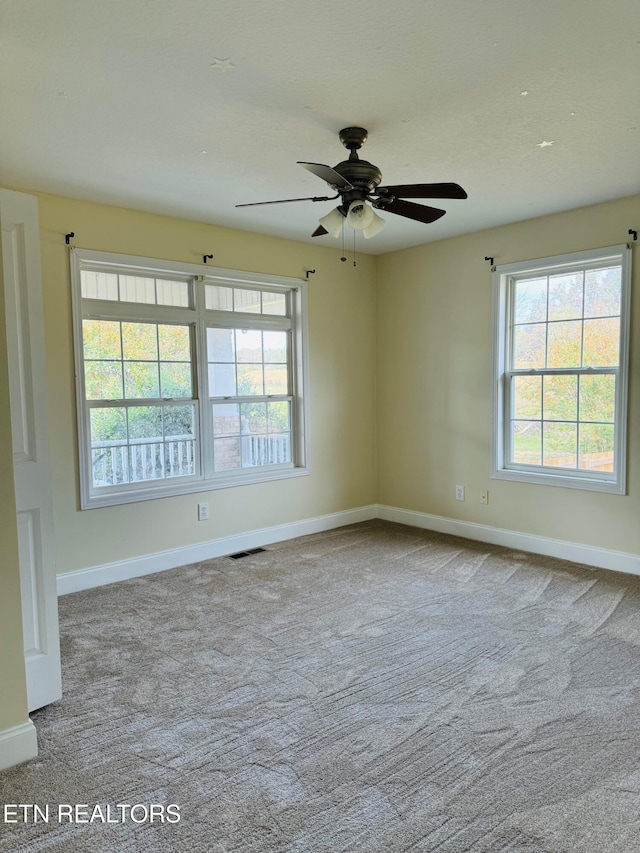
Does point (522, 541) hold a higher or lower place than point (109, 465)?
lower

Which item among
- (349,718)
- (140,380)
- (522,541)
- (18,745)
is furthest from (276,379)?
(18,745)

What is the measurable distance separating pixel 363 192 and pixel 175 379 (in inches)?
88.8

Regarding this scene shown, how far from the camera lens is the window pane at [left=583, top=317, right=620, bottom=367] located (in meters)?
4.04

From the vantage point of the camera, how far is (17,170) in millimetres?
3225

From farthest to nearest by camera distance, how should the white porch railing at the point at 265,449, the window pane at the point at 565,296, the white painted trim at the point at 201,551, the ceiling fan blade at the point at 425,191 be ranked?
the white porch railing at the point at 265,449, the window pane at the point at 565,296, the white painted trim at the point at 201,551, the ceiling fan blade at the point at 425,191

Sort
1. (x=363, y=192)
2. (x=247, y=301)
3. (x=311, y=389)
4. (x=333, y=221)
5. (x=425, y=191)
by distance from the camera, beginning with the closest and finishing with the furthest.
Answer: (x=425, y=191), (x=363, y=192), (x=333, y=221), (x=247, y=301), (x=311, y=389)

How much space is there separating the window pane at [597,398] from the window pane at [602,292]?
1.55 feet

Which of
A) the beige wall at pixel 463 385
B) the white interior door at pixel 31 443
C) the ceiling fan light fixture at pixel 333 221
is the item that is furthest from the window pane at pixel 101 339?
the beige wall at pixel 463 385

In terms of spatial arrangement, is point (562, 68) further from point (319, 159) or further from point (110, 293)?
point (110, 293)

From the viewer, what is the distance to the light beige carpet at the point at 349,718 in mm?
1757

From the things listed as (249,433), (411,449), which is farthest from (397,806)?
(411,449)

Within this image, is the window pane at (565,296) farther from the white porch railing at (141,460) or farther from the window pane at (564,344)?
the white porch railing at (141,460)

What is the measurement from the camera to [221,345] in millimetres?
4582

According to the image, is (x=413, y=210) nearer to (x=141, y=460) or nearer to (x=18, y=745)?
(x=141, y=460)
